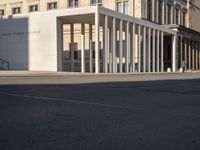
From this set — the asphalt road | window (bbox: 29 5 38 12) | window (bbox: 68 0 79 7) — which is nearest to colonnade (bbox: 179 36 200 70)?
window (bbox: 68 0 79 7)

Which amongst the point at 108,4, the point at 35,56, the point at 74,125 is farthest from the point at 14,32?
the point at 74,125

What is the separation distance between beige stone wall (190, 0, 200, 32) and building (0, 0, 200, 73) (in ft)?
0.63

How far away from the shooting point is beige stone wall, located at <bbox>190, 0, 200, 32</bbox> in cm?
7981

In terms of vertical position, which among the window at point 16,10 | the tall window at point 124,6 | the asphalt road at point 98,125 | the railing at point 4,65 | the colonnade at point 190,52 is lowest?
the asphalt road at point 98,125

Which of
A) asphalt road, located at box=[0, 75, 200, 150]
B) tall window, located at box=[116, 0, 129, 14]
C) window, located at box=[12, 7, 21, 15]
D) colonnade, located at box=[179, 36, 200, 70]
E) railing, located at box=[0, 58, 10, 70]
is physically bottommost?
asphalt road, located at box=[0, 75, 200, 150]

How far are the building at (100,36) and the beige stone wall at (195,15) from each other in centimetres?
19

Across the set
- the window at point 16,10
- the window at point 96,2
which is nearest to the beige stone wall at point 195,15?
the window at point 96,2

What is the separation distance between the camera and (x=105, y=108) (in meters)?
10.6

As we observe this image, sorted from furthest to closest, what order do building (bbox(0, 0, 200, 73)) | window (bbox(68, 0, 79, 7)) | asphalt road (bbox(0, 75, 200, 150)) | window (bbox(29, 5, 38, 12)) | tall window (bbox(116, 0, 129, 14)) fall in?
window (bbox(29, 5, 38, 12))
window (bbox(68, 0, 79, 7))
tall window (bbox(116, 0, 129, 14))
building (bbox(0, 0, 200, 73))
asphalt road (bbox(0, 75, 200, 150))

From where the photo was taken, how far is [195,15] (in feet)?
269

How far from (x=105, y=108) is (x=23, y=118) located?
8.63 ft

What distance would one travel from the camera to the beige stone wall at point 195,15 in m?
79.8

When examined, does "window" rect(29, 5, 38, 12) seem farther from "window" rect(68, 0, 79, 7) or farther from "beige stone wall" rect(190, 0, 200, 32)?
"beige stone wall" rect(190, 0, 200, 32)

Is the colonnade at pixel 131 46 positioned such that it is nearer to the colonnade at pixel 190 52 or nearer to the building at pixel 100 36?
the building at pixel 100 36
